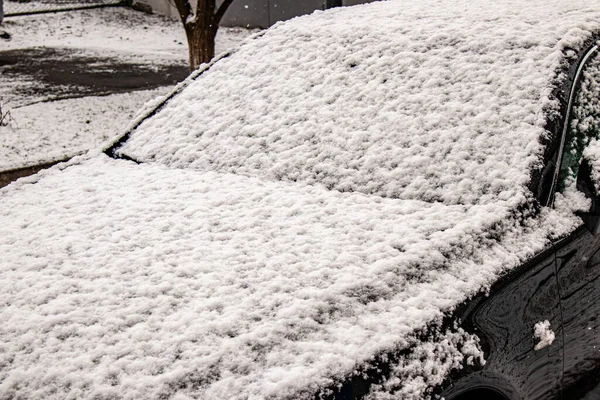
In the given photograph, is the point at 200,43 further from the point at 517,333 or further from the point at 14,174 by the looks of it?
the point at 517,333

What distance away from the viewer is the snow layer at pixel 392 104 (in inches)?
82.4

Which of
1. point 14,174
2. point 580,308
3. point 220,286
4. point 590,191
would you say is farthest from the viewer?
point 14,174

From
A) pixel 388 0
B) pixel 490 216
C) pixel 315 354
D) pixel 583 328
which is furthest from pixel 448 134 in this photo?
pixel 388 0

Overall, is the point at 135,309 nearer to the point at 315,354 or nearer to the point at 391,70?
the point at 315,354

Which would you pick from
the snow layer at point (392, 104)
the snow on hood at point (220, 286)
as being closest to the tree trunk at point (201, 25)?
the snow layer at point (392, 104)

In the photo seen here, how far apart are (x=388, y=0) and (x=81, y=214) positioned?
7.13 ft

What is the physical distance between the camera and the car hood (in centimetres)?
138

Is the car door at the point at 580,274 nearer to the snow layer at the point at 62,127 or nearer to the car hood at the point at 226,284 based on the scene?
the car hood at the point at 226,284

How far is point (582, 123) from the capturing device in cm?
208

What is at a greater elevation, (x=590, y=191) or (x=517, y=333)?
(x=590, y=191)

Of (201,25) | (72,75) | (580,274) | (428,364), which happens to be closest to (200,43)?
(201,25)

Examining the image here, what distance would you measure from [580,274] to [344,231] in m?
0.74

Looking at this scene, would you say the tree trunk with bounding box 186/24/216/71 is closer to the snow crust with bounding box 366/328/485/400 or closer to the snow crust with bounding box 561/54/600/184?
the snow crust with bounding box 561/54/600/184

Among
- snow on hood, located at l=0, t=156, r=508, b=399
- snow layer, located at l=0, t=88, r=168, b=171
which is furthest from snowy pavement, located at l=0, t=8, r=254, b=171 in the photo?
snow on hood, located at l=0, t=156, r=508, b=399
